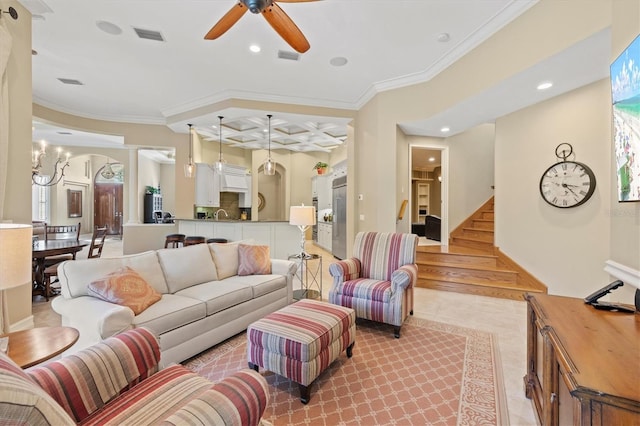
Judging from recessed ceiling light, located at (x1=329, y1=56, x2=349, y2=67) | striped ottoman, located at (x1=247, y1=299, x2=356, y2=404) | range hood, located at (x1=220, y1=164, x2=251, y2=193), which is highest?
recessed ceiling light, located at (x1=329, y1=56, x2=349, y2=67)

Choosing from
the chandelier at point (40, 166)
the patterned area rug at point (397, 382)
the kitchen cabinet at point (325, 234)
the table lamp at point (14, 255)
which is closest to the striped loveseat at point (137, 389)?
the table lamp at point (14, 255)

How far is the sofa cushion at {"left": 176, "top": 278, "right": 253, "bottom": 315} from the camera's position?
8.41 feet

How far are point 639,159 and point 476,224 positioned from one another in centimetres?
476

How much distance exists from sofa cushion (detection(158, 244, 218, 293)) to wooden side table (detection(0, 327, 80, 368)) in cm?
105

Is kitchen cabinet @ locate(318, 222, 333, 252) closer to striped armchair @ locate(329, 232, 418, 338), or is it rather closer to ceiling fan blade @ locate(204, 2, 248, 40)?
striped armchair @ locate(329, 232, 418, 338)

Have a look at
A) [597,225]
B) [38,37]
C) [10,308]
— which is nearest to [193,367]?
[10,308]

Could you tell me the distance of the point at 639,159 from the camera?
1.50 m

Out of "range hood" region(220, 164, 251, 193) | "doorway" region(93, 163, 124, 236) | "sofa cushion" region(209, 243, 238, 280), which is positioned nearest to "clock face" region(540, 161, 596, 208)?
"sofa cushion" region(209, 243, 238, 280)

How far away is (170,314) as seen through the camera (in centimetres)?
223

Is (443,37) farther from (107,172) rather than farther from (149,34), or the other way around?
(107,172)

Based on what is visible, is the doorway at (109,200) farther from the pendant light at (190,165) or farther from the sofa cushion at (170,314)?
the sofa cushion at (170,314)

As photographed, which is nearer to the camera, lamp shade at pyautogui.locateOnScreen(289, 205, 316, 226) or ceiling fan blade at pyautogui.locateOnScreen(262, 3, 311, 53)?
ceiling fan blade at pyautogui.locateOnScreen(262, 3, 311, 53)

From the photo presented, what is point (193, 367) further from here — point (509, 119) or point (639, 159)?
point (509, 119)

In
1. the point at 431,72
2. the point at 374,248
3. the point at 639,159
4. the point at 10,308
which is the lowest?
the point at 10,308
